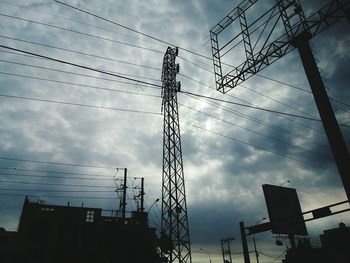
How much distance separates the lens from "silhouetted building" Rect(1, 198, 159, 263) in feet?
92.8

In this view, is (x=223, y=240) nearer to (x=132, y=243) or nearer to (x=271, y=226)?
(x=132, y=243)

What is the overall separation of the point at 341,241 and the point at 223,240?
21.9m

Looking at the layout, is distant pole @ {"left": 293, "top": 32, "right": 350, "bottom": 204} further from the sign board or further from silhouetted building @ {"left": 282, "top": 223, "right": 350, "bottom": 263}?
silhouetted building @ {"left": 282, "top": 223, "right": 350, "bottom": 263}

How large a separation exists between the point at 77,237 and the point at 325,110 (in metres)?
29.1

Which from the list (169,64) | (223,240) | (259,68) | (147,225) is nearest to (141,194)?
(147,225)

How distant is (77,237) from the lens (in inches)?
1195

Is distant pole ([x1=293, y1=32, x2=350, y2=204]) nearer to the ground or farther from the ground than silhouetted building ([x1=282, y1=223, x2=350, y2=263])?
farther from the ground

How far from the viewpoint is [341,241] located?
41.0 metres

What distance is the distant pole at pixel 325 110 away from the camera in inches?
493

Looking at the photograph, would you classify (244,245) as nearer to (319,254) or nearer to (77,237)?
(77,237)

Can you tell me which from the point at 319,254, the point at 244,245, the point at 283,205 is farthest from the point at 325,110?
the point at 319,254

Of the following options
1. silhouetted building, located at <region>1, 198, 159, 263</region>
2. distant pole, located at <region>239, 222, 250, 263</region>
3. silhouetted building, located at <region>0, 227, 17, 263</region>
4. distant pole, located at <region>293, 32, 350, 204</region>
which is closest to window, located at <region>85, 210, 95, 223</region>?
silhouetted building, located at <region>1, 198, 159, 263</region>

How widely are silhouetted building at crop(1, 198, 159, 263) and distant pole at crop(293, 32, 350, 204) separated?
2265cm

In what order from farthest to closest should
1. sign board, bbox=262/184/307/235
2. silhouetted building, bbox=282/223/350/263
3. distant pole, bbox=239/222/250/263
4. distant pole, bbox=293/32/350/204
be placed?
silhouetted building, bbox=282/223/350/263 → sign board, bbox=262/184/307/235 → distant pole, bbox=239/222/250/263 → distant pole, bbox=293/32/350/204
